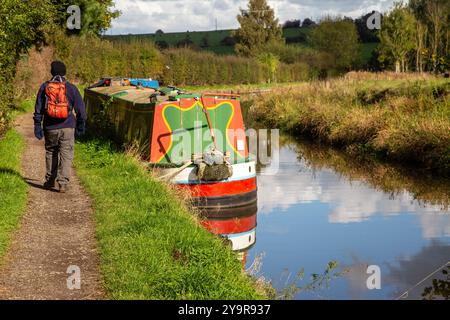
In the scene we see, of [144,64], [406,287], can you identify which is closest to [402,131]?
[406,287]

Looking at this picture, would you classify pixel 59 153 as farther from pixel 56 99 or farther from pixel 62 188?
pixel 56 99

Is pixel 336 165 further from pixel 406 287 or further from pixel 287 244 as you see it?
pixel 406 287

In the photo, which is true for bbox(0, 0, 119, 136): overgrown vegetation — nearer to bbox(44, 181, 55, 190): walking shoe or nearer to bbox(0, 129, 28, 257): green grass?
bbox(0, 129, 28, 257): green grass

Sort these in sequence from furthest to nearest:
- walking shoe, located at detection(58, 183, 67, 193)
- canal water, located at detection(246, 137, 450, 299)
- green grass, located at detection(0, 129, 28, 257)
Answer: walking shoe, located at detection(58, 183, 67, 193) → canal water, located at detection(246, 137, 450, 299) → green grass, located at detection(0, 129, 28, 257)

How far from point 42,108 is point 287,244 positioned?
4132 millimetres

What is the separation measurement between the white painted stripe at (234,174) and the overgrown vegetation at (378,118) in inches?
198

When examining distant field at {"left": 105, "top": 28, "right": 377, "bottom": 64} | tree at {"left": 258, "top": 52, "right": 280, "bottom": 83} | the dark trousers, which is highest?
distant field at {"left": 105, "top": 28, "right": 377, "bottom": 64}

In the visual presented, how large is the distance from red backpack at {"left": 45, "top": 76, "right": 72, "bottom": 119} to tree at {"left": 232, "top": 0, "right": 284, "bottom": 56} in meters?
60.3

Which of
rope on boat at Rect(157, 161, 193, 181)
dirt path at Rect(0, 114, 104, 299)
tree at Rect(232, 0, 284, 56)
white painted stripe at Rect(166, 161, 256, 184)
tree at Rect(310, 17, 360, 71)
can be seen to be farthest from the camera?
tree at Rect(232, 0, 284, 56)

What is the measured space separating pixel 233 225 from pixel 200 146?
1711mm

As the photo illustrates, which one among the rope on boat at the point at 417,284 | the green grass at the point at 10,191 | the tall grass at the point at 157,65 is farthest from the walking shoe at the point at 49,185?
the tall grass at the point at 157,65

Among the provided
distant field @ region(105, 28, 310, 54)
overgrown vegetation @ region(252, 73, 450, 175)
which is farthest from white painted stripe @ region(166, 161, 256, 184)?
distant field @ region(105, 28, 310, 54)

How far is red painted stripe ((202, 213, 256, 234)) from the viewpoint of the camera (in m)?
11.8

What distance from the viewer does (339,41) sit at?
59.2 meters
